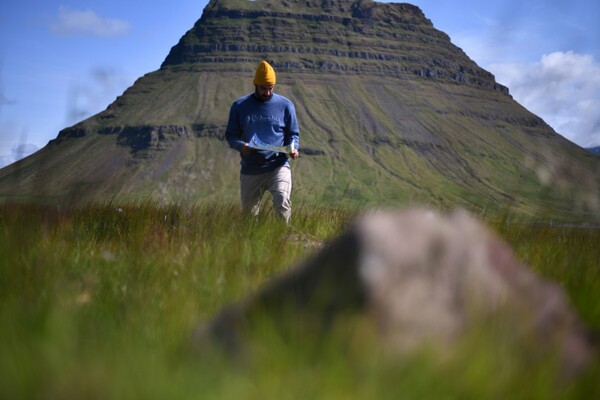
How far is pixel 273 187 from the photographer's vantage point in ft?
30.9

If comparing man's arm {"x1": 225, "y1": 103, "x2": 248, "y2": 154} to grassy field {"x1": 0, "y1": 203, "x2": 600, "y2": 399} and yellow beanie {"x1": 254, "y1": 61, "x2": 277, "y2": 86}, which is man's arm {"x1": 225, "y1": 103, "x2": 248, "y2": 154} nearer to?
yellow beanie {"x1": 254, "y1": 61, "x2": 277, "y2": 86}

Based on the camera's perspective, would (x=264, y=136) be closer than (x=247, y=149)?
No

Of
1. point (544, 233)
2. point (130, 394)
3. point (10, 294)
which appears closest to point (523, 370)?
point (130, 394)

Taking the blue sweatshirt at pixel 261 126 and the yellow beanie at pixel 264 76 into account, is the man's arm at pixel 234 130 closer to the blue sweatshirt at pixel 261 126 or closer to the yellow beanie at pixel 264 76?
the blue sweatshirt at pixel 261 126

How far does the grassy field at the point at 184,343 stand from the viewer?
1.77m

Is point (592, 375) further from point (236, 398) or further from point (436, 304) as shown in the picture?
point (236, 398)

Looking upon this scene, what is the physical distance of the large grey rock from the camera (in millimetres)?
2238

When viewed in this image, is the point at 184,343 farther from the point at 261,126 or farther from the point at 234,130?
the point at 234,130

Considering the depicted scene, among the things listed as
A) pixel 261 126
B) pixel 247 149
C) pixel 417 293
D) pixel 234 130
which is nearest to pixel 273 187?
pixel 247 149

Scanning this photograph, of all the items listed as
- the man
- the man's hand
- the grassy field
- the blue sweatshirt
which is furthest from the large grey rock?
the blue sweatshirt

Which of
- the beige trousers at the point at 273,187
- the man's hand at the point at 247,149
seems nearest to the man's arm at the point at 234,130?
the man's hand at the point at 247,149

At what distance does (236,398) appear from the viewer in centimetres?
168

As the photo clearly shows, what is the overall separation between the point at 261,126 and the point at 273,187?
867 mm

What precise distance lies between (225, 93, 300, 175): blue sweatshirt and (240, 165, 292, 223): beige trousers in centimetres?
9
